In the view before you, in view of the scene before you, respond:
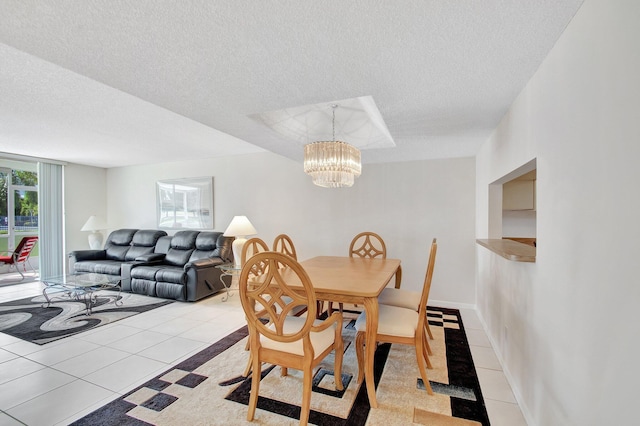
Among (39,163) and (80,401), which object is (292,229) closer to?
(80,401)

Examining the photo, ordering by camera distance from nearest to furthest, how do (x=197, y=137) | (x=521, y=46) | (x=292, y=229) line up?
(x=521, y=46)
(x=197, y=137)
(x=292, y=229)

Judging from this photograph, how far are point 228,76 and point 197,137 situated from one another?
8.62 feet

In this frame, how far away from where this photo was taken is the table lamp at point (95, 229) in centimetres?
582

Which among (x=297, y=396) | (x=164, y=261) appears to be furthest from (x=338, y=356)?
(x=164, y=261)

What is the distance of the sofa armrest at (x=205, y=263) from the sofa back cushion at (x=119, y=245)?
7.09 feet

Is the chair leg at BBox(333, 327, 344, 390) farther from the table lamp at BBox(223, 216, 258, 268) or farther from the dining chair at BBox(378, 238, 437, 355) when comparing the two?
the table lamp at BBox(223, 216, 258, 268)

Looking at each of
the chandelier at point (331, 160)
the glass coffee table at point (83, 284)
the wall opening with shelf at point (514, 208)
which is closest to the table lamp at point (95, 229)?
the glass coffee table at point (83, 284)

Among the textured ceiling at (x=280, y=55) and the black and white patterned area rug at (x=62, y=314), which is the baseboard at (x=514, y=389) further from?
the black and white patterned area rug at (x=62, y=314)

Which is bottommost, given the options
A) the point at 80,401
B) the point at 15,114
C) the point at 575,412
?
the point at 80,401

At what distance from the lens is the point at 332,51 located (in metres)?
1.48

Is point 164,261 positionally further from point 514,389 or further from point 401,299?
point 514,389

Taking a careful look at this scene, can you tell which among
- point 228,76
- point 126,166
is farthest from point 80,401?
point 126,166

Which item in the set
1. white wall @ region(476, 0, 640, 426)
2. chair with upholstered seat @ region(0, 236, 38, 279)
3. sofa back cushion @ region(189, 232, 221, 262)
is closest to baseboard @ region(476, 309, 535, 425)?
white wall @ region(476, 0, 640, 426)

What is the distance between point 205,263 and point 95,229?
10.7 feet
